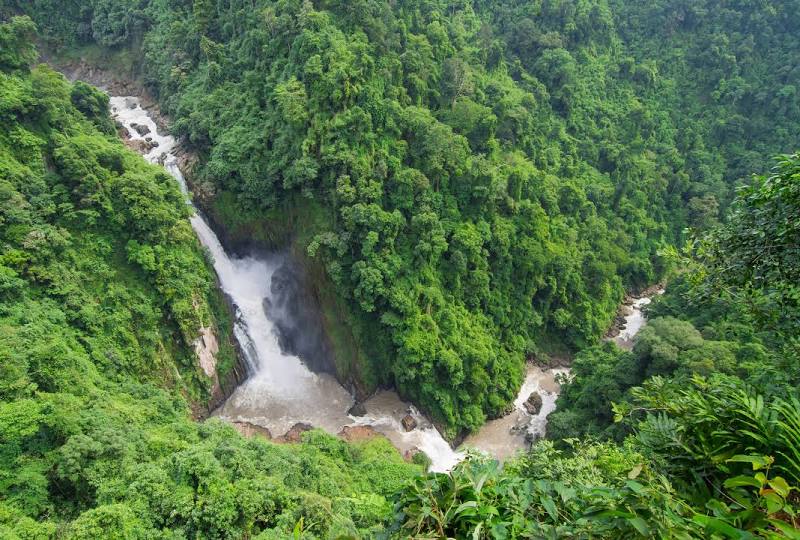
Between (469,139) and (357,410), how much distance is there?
15.6m

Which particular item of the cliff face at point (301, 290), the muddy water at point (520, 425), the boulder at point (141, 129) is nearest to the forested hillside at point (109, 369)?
the cliff face at point (301, 290)

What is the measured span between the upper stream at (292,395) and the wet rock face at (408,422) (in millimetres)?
176

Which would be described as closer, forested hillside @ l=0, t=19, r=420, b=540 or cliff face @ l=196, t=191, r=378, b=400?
forested hillside @ l=0, t=19, r=420, b=540

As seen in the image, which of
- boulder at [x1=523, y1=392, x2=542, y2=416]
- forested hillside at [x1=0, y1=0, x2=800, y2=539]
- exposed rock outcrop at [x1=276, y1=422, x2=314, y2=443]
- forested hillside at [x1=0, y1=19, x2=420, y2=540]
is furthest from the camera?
boulder at [x1=523, y1=392, x2=542, y2=416]

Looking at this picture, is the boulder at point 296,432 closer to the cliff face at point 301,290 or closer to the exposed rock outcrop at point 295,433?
the exposed rock outcrop at point 295,433

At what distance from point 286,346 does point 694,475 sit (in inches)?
861

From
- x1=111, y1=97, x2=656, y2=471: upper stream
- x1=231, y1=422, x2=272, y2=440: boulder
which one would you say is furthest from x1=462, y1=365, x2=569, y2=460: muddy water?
x1=231, y1=422, x2=272, y2=440: boulder

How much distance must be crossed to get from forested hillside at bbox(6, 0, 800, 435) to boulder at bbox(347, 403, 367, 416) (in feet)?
5.31

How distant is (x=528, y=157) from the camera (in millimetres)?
29641

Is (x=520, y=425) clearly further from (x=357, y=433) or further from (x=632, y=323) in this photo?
(x=632, y=323)

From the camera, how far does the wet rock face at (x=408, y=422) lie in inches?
840

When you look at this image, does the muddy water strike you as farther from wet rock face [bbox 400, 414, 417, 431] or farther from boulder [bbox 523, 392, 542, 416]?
wet rock face [bbox 400, 414, 417, 431]

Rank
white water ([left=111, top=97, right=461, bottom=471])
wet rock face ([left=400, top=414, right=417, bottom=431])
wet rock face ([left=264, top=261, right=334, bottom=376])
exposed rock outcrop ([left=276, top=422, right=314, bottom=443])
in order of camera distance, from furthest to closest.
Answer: wet rock face ([left=264, top=261, right=334, bottom=376]) < wet rock face ([left=400, top=414, right=417, bottom=431]) < white water ([left=111, top=97, right=461, bottom=471]) < exposed rock outcrop ([left=276, top=422, right=314, bottom=443])

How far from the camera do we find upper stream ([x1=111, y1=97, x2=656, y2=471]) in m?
21.1
